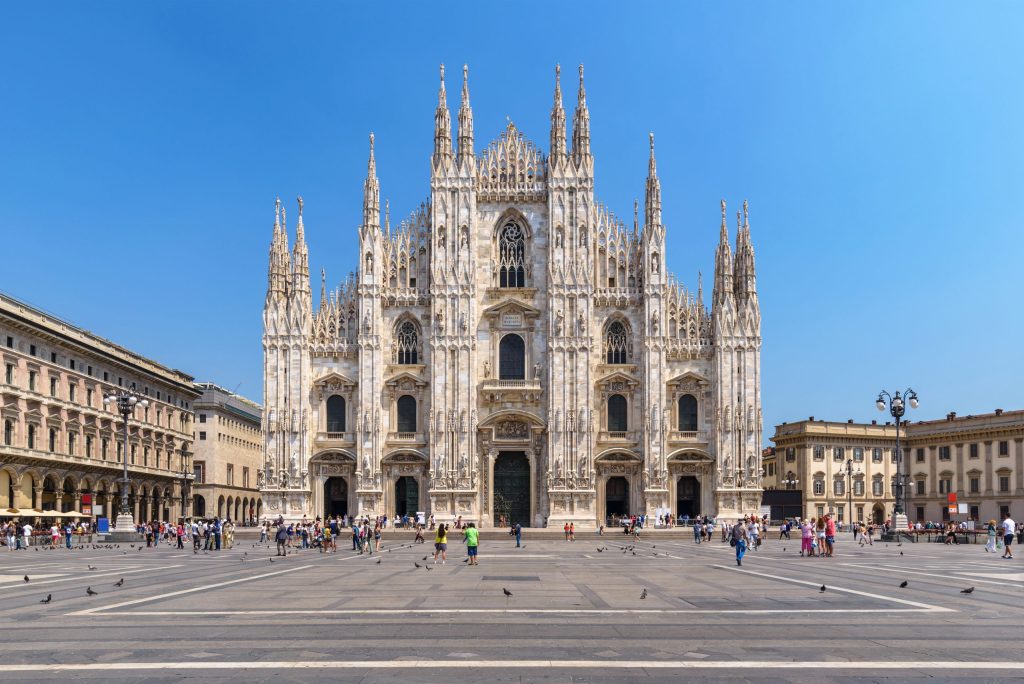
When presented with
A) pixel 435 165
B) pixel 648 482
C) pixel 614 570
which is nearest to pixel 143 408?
pixel 435 165

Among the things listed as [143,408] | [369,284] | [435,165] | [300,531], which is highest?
[435,165]

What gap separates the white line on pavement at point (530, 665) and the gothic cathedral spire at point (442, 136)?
56.8 m

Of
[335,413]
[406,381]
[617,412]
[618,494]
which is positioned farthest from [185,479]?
[617,412]

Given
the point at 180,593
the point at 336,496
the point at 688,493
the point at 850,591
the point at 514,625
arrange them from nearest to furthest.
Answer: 1. the point at 514,625
2. the point at 180,593
3. the point at 850,591
4. the point at 688,493
5. the point at 336,496

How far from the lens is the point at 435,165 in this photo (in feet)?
224

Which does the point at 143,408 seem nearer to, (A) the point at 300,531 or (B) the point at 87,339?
(B) the point at 87,339

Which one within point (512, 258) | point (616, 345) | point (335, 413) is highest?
point (512, 258)

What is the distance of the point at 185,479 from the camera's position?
3462 inches

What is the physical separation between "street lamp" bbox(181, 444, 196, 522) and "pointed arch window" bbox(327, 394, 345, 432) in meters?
24.3

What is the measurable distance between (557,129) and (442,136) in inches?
278

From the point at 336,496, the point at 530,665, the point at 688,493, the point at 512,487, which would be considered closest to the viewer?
the point at 530,665

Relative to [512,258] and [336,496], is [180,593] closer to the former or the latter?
[336,496]

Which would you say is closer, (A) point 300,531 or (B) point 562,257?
(A) point 300,531

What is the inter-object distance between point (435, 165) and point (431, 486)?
19446 millimetres
